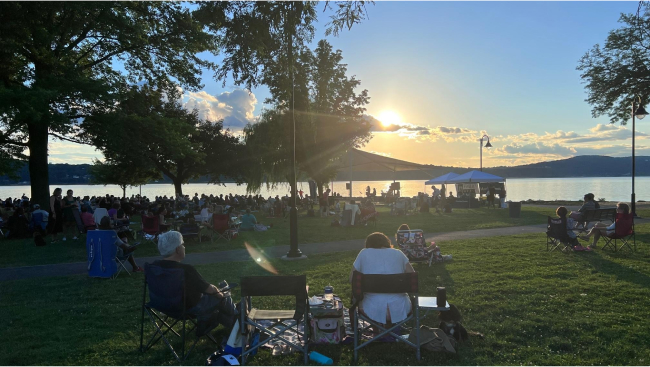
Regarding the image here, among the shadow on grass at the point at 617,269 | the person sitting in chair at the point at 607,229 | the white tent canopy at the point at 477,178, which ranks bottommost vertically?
the shadow on grass at the point at 617,269

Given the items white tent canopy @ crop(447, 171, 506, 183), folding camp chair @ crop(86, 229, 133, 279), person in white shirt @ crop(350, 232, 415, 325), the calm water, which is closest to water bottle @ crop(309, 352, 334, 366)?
person in white shirt @ crop(350, 232, 415, 325)

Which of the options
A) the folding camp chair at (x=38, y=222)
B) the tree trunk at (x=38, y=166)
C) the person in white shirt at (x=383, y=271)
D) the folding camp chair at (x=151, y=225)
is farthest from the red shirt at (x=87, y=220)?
the person in white shirt at (x=383, y=271)

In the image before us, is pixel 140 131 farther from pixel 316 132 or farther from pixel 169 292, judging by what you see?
pixel 169 292

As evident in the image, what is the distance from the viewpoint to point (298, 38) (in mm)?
9250

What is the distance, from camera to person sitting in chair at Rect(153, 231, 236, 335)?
4590 mm

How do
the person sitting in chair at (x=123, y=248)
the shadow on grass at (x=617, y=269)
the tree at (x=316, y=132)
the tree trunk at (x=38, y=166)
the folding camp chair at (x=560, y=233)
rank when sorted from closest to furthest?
the shadow on grass at (x=617, y=269) → the person sitting in chair at (x=123, y=248) → the folding camp chair at (x=560, y=233) → the tree trunk at (x=38, y=166) → the tree at (x=316, y=132)

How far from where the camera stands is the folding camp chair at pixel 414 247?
8859 millimetres

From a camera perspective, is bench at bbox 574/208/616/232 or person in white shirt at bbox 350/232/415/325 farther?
bench at bbox 574/208/616/232

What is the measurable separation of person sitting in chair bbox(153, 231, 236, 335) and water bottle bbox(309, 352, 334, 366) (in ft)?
3.44

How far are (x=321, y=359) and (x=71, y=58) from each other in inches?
753

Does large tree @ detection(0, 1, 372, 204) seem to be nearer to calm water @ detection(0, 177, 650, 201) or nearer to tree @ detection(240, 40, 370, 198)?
tree @ detection(240, 40, 370, 198)

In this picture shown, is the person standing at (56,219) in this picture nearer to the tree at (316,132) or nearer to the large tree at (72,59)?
the large tree at (72,59)

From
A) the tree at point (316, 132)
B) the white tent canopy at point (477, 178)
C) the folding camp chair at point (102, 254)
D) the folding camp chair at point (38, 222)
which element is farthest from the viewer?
the tree at point (316, 132)

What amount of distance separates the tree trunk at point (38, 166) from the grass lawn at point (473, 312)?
1125cm
